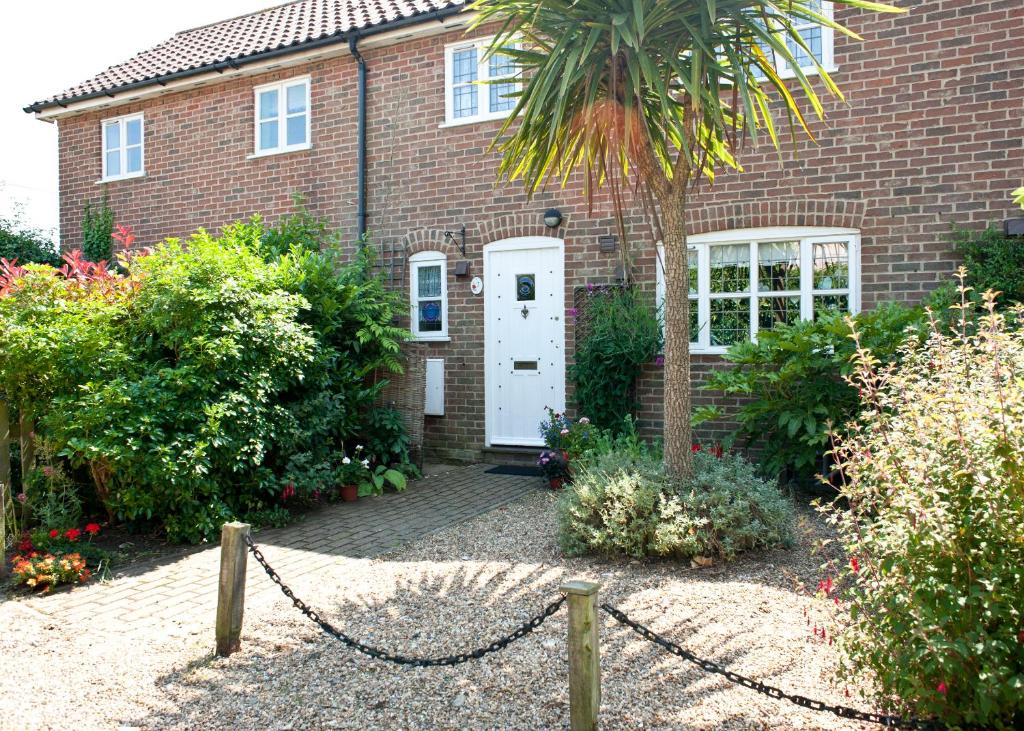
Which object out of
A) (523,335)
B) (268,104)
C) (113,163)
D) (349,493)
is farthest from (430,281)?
(113,163)

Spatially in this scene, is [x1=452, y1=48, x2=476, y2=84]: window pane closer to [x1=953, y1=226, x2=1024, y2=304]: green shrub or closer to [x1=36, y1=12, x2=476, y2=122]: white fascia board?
[x1=36, y1=12, x2=476, y2=122]: white fascia board

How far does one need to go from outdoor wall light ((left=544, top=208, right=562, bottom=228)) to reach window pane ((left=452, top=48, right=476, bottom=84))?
7.57 ft

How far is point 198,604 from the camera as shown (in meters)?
4.96

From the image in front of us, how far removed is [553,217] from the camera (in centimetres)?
940

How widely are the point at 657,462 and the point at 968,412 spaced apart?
3431mm

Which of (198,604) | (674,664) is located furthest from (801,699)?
(198,604)

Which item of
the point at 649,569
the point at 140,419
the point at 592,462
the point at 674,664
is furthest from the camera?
the point at 592,462

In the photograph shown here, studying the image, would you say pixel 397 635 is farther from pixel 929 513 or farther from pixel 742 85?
pixel 742 85

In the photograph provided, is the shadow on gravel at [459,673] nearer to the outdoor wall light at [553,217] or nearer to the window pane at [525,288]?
the window pane at [525,288]

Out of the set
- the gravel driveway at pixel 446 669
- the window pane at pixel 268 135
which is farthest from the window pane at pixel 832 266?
the window pane at pixel 268 135

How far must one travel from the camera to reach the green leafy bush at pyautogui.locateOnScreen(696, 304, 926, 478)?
6566 mm

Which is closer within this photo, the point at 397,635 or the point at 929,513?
the point at 929,513

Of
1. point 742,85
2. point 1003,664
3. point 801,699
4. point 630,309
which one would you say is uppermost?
point 742,85

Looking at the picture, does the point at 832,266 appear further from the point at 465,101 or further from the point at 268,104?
the point at 268,104
